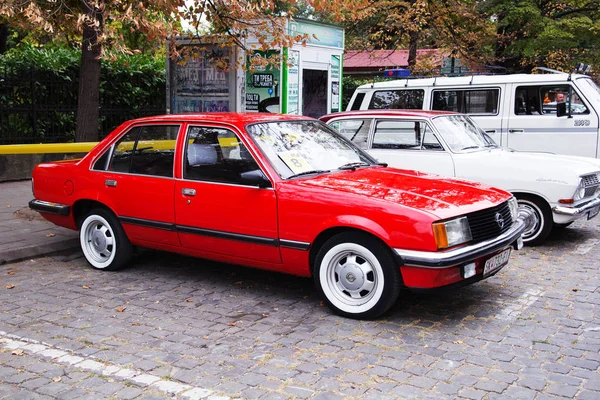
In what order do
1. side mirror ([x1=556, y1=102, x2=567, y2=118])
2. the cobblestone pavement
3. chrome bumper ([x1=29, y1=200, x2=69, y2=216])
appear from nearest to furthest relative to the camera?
1. the cobblestone pavement
2. chrome bumper ([x1=29, y1=200, x2=69, y2=216])
3. side mirror ([x1=556, y1=102, x2=567, y2=118])

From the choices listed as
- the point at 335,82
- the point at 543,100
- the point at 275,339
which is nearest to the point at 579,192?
the point at 543,100

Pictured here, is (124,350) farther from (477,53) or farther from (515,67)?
(515,67)

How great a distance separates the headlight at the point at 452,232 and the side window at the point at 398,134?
3.49 metres

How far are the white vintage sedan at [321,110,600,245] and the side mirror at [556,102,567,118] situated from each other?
7.92 feet

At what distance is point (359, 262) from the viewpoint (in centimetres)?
527

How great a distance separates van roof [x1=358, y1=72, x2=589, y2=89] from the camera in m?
10.9

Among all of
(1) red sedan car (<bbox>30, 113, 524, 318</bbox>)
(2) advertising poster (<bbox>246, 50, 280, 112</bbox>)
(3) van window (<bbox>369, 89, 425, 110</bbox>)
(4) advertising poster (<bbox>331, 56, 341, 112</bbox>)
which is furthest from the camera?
(4) advertising poster (<bbox>331, 56, 341, 112</bbox>)

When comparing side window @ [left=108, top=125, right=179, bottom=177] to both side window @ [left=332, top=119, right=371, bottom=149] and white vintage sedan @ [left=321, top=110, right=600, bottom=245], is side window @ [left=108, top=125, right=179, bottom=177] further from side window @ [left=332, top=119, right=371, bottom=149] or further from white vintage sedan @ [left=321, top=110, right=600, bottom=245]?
white vintage sedan @ [left=321, top=110, right=600, bottom=245]

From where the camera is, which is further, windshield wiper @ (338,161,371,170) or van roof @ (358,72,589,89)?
van roof @ (358,72,589,89)

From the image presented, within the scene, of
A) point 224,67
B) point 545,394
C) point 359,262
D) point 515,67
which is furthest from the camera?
point 515,67

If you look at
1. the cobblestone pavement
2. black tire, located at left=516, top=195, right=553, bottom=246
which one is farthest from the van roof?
the cobblestone pavement

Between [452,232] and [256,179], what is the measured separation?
1.73 meters

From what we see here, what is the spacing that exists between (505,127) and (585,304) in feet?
19.6

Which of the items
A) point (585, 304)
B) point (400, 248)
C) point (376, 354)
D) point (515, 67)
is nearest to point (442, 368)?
point (376, 354)
